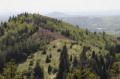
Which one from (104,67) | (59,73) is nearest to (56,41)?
(59,73)

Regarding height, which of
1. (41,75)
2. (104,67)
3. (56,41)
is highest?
(56,41)

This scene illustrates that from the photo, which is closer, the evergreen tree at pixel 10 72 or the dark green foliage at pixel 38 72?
the evergreen tree at pixel 10 72

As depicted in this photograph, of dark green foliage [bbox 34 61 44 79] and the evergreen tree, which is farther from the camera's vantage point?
dark green foliage [bbox 34 61 44 79]

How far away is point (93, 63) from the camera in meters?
118

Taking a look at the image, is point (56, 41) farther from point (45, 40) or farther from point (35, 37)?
point (35, 37)

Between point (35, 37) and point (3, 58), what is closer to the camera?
point (3, 58)

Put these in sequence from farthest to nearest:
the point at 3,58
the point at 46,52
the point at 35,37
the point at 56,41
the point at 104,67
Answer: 1. the point at 35,37
2. the point at 56,41
3. the point at 46,52
4. the point at 3,58
5. the point at 104,67

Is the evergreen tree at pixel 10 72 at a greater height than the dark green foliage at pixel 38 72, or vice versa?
the evergreen tree at pixel 10 72

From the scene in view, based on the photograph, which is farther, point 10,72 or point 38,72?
point 38,72

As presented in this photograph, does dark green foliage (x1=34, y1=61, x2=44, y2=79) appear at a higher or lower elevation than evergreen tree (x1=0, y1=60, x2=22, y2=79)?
lower

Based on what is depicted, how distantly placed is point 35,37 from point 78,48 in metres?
62.5

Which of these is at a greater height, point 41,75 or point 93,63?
point 93,63

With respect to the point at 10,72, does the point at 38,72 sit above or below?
below

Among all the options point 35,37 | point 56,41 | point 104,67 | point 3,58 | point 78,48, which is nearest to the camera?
point 104,67
